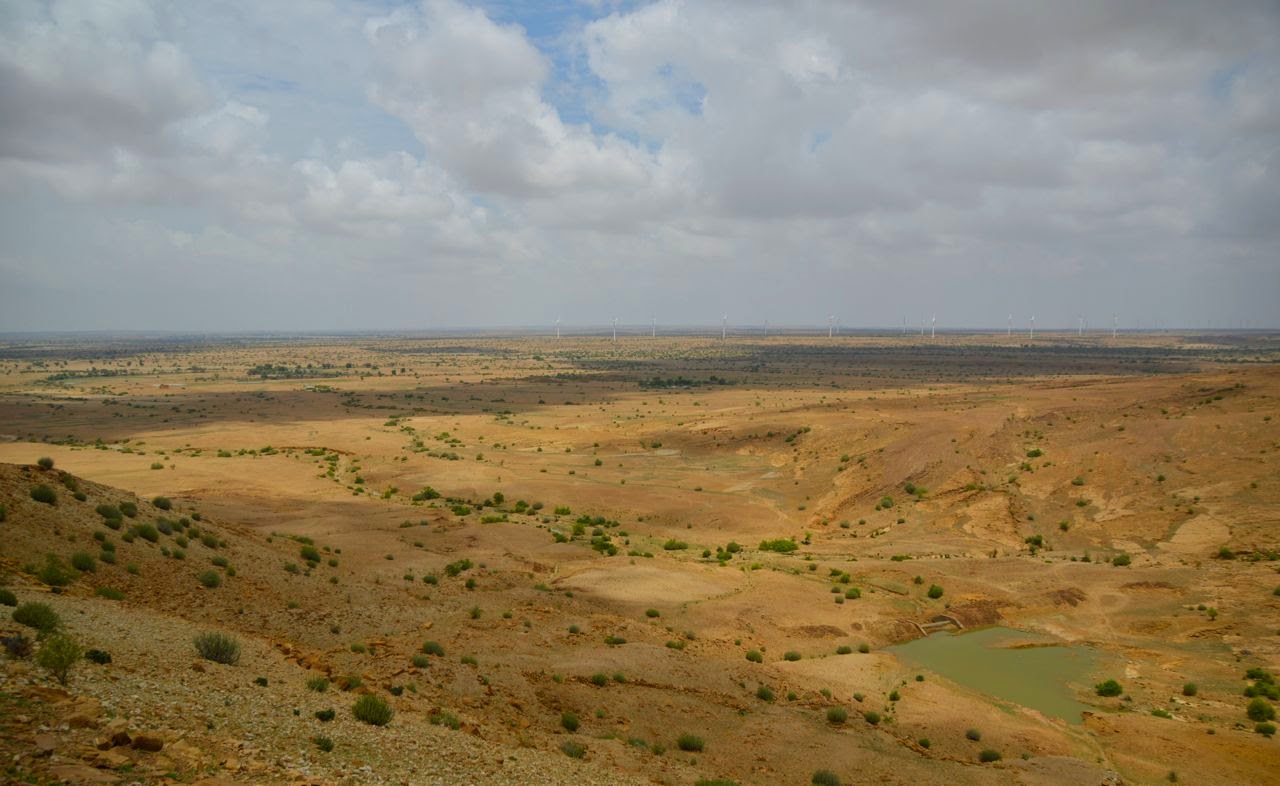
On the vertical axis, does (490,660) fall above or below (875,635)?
above

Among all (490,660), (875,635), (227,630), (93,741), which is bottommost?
(875,635)

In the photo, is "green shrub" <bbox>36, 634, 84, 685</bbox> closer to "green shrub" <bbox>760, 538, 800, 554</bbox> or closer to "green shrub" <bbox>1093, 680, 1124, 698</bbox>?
"green shrub" <bbox>1093, 680, 1124, 698</bbox>

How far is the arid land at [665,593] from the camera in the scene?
14672 millimetres

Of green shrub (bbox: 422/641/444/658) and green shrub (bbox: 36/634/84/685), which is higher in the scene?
green shrub (bbox: 36/634/84/685)

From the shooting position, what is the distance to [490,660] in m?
21.9

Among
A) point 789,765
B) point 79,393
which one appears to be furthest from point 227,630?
point 79,393

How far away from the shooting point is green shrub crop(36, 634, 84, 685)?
1183 cm

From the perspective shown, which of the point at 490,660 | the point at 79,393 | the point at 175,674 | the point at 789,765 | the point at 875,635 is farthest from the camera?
the point at 79,393

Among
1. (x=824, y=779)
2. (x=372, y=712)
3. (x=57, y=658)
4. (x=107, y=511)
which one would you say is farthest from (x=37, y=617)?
(x=824, y=779)

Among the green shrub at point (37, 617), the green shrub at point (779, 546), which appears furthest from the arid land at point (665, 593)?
the green shrub at point (37, 617)

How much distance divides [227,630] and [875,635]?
25.1m

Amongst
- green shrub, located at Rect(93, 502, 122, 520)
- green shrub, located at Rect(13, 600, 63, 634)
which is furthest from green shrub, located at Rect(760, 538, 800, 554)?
green shrub, located at Rect(13, 600, 63, 634)

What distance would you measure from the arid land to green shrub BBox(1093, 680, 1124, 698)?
480 millimetres

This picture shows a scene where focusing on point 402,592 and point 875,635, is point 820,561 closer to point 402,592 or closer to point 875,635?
point 875,635
